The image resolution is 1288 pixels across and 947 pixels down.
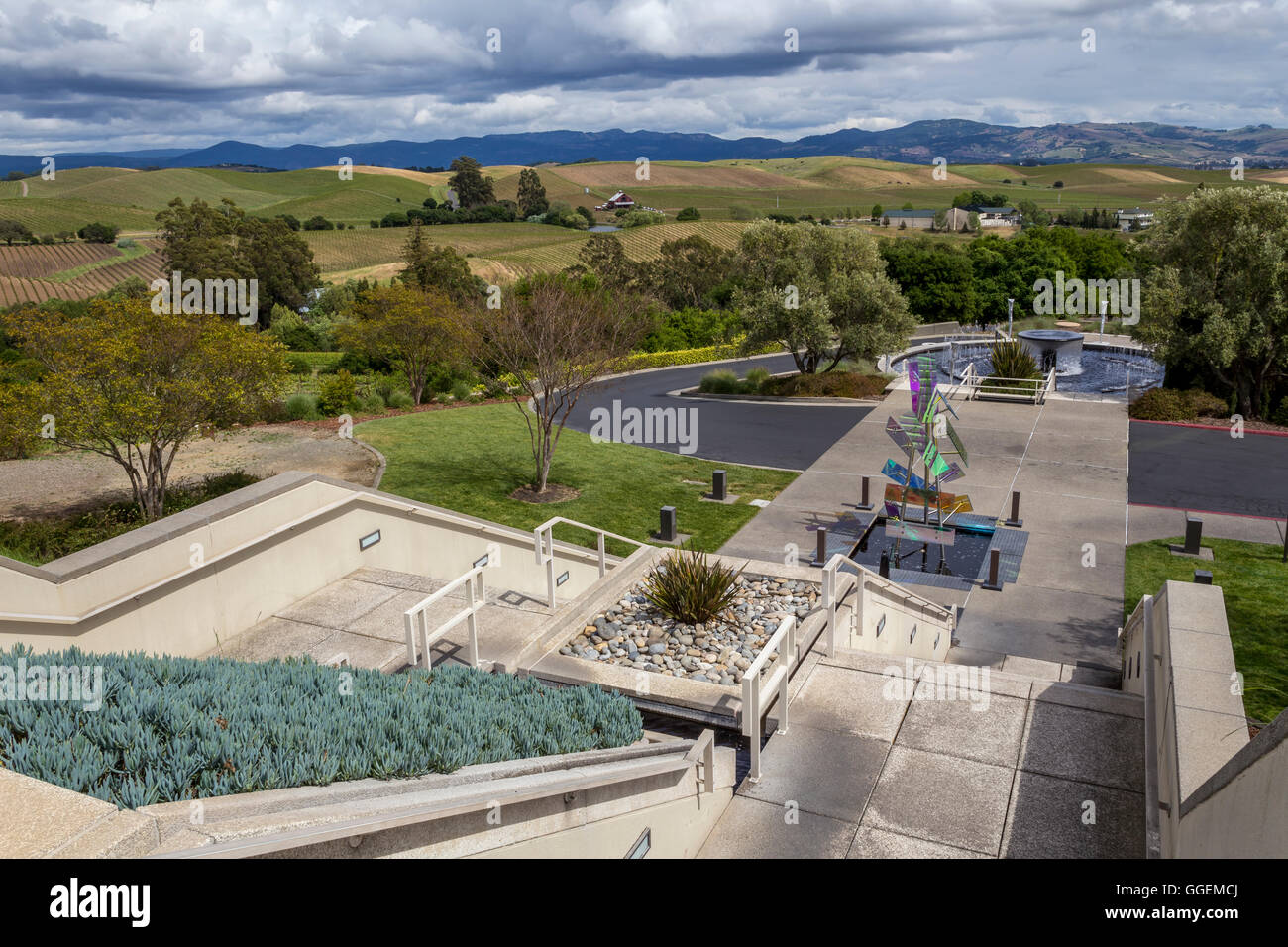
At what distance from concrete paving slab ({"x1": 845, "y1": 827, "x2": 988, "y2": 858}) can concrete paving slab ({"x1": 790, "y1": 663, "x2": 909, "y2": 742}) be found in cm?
138

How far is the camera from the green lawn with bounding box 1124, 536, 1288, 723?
1175 centimetres

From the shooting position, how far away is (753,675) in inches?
278

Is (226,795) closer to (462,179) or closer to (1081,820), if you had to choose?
(1081,820)

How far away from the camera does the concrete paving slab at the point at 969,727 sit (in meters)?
7.67

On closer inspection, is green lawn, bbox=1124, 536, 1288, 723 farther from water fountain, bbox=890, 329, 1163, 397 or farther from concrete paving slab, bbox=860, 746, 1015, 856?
water fountain, bbox=890, 329, 1163, 397

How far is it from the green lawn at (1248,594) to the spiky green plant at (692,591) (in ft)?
21.3

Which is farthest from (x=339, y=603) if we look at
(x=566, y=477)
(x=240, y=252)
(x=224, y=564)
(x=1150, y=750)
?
(x=240, y=252)

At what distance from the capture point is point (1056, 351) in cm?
3797

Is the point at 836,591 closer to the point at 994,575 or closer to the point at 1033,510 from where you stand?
the point at 994,575

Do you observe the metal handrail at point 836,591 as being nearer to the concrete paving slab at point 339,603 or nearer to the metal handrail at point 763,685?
the metal handrail at point 763,685

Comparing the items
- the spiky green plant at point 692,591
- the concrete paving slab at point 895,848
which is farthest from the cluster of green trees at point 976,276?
the concrete paving slab at point 895,848

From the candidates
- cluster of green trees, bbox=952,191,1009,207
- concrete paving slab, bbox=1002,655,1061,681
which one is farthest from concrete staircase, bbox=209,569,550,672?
cluster of green trees, bbox=952,191,1009,207

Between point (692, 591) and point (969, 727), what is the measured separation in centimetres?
326
